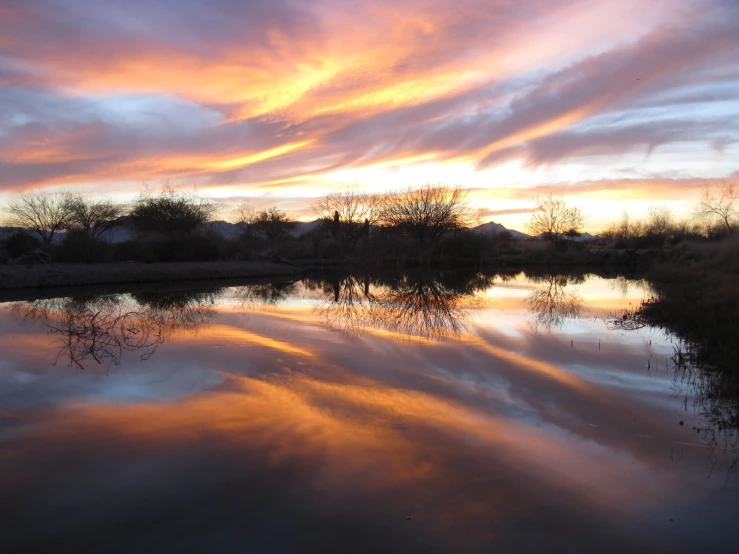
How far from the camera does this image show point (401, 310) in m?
17.2

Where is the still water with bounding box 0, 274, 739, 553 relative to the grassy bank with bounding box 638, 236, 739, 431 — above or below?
below

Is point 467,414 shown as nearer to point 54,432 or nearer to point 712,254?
point 54,432

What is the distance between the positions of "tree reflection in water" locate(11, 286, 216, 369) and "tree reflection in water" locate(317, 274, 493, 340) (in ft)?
13.6

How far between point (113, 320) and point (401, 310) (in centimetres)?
858

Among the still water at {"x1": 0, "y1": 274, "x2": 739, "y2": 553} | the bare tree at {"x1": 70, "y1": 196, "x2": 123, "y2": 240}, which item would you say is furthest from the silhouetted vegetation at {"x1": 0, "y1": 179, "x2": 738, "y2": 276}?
the still water at {"x1": 0, "y1": 274, "x2": 739, "y2": 553}

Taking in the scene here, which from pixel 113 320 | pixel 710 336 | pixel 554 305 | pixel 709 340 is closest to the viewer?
pixel 709 340

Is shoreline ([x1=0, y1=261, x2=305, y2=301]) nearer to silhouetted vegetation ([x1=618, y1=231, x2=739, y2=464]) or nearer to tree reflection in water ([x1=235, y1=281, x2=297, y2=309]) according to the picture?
tree reflection in water ([x1=235, y1=281, x2=297, y2=309])

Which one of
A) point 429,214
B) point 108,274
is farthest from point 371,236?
point 108,274

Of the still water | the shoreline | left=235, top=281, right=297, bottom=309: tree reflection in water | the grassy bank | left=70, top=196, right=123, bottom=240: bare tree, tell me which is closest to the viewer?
the still water

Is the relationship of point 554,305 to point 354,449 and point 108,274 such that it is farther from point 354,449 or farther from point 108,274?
point 108,274

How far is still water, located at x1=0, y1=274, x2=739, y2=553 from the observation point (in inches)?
146

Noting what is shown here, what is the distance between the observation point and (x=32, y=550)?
344 centimetres

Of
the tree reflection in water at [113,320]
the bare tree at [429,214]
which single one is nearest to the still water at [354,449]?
the tree reflection in water at [113,320]

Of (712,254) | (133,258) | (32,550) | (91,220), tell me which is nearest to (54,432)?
(32,550)
